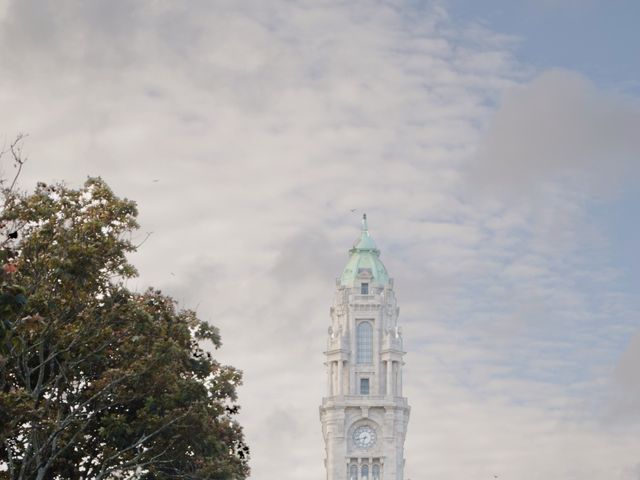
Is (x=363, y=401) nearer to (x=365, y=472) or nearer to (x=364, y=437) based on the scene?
(x=364, y=437)

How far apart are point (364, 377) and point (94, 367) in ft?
475

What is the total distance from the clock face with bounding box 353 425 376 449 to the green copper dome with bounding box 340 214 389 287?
A: 20.2 metres

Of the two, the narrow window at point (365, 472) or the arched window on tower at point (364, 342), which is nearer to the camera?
the narrow window at point (365, 472)

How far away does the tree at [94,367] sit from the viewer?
1740 inches

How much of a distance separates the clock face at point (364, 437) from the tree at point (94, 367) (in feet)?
439

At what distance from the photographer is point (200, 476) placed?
5056 cm

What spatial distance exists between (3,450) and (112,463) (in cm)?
369

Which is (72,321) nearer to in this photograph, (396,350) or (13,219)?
(13,219)

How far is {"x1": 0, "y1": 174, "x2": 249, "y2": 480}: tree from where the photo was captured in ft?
145

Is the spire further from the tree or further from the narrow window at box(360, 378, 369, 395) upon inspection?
the tree

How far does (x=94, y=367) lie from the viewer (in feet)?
158

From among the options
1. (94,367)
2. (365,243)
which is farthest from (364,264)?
(94,367)

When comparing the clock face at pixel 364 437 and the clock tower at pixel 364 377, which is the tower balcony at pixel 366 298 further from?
the clock face at pixel 364 437

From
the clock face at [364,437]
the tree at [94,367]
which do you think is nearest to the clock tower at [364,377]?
the clock face at [364,437]
